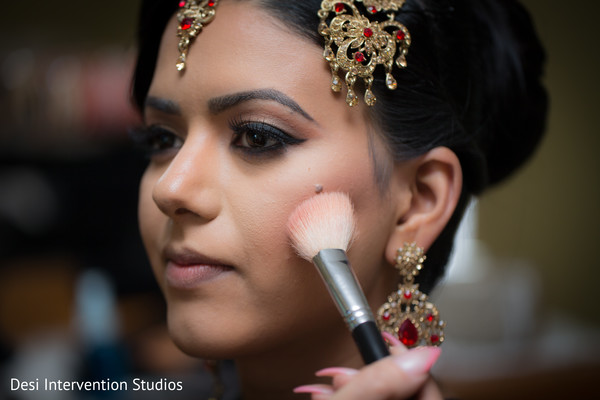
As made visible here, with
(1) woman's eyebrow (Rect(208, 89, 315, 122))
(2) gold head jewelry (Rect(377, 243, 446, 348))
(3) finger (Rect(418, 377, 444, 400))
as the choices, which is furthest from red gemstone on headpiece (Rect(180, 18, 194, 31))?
(3) finger (Rect(418, 377, 444, 400))

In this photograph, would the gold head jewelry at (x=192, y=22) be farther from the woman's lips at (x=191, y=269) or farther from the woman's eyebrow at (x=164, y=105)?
the woman's lips at (x=191, y=269)

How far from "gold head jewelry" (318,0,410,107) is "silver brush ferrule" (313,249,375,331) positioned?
175 mm

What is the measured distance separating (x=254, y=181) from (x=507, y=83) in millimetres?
375

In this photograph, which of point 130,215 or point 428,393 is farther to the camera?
point 130,215

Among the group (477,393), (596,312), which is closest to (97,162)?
(477,393)

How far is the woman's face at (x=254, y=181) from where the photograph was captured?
2.05 ft

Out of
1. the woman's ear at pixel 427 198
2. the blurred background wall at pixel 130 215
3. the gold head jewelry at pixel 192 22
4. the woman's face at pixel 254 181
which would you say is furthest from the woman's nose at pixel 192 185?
the blurred background wall at pixel 130 215

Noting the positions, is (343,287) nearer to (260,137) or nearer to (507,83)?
(260,137)

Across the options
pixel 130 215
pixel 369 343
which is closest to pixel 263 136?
pixel 369 343

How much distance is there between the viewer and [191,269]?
649mm

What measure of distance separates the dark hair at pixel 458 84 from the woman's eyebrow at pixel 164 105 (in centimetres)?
15

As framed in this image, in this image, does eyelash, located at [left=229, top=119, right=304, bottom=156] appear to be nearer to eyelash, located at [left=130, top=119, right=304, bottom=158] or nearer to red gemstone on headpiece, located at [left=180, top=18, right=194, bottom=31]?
eyelash, located at [left=130, top=119, right=304, bottom=158]

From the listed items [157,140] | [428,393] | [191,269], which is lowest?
[428,393]

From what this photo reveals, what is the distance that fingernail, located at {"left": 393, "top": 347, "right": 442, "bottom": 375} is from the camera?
49cm
